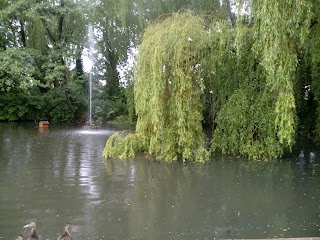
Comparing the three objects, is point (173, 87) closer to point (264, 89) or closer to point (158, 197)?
point (264, 89)

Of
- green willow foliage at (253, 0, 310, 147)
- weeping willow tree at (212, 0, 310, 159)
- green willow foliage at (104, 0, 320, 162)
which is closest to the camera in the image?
green willow foliage at (253, 0, 310, 147)

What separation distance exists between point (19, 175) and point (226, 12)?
9.91 m

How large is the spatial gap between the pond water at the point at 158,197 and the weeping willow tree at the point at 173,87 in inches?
25.9

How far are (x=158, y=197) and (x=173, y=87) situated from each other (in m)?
4.07

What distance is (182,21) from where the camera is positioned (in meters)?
11.1

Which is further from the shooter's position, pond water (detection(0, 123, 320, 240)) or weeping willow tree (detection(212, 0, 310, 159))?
weeping willow tree (detection(212, 0, 310, 159))

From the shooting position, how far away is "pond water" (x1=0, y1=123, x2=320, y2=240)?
→ 5871 millimetres

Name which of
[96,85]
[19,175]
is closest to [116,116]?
[96,85]

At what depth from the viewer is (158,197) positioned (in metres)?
7.65

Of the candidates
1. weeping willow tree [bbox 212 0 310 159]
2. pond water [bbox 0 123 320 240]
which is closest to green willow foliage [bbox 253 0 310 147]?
weeping willow tree [bbox 212 0 310 159]

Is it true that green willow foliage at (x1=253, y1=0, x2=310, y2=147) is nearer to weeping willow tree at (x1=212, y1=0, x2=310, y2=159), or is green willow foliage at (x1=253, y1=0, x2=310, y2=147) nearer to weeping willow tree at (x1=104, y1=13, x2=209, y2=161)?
weeping willow tree at (x1=212, y1=0, x2=310, y2=159)

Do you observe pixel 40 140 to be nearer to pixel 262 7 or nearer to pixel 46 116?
pixel 262 7

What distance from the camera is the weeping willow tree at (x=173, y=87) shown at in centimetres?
1063

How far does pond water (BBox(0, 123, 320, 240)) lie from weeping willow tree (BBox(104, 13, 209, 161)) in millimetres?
657
